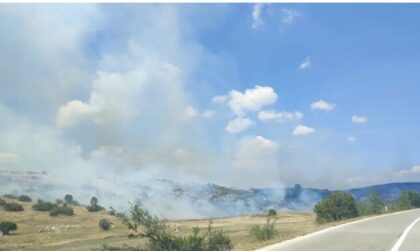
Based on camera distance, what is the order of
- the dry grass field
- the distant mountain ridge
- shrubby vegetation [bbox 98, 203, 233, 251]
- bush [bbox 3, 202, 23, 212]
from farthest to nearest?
1. the distant mountain ridge
2. bush [bbox 3, 202, 23, 212]
3. the dry grass field
4. shrubby vegetation [bbox 98, 203, 233, 251]

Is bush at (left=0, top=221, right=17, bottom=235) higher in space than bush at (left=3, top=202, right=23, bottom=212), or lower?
lower

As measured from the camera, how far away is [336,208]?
4181cm

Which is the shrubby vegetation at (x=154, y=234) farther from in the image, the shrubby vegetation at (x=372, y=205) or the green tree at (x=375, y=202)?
the green tree at (x=375, y=202)

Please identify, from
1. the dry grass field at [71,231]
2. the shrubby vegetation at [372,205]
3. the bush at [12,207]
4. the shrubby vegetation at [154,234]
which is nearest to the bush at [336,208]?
the dry grass field at [71,231]

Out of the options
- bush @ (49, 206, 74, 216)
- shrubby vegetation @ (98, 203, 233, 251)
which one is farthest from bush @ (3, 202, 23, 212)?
shrubby vegetation @ (98, 203, 233, 251)

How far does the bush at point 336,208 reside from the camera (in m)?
41.6

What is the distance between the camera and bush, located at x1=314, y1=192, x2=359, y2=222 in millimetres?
41562

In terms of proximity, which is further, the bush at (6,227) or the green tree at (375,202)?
the green tree at (375,202)

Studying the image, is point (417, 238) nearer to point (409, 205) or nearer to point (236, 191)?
point (409, 205)

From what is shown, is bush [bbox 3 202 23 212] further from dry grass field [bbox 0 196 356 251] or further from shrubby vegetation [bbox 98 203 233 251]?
shrubby vegetation [bbox 98 203 233 251]

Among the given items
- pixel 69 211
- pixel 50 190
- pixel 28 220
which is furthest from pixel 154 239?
pixel 50 190

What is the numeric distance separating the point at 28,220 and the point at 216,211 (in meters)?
64.4

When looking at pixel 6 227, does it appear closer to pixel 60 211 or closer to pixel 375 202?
pixel 60 211

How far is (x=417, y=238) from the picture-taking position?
61.9 ft
